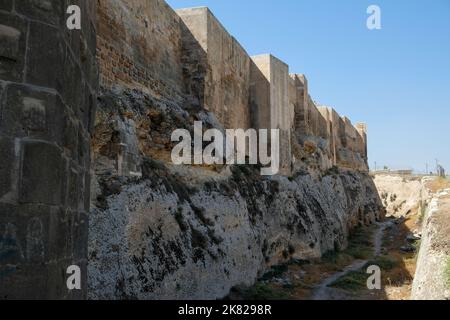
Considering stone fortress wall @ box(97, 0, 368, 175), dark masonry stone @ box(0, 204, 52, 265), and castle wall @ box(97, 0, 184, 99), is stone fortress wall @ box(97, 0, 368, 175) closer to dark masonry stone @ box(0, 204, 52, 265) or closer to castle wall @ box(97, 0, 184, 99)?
castle wall @ box(97, 0, 184, 99)

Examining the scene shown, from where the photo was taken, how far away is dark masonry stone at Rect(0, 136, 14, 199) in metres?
1.86

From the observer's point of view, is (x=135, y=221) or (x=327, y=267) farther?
(x=327, y=267)

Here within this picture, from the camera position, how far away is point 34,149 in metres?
1.95

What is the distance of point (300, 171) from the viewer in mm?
17625

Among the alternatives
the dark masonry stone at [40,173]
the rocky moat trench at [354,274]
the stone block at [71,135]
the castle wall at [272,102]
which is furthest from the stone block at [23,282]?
the castle wall at [272,102]

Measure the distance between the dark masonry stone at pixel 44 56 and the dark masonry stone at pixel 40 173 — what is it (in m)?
0.29

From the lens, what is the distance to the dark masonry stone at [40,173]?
1.92 m

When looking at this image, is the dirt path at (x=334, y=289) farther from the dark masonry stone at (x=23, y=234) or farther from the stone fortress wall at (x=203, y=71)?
the dark masonry stone at (x=23, y=234)

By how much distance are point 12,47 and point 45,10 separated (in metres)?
0.25

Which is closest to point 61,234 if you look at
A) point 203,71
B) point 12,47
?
point 12,47

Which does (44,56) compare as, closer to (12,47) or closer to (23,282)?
(12,47)

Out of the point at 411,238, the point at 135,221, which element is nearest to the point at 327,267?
the point at 411,238

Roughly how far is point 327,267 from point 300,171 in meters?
4.64
